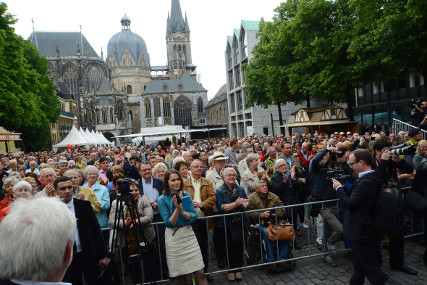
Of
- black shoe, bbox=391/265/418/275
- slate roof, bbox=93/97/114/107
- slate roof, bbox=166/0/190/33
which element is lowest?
black shoe, bbox=391/265/418/275

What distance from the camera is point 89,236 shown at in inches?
139

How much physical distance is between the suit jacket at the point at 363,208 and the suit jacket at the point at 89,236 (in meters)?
3.15

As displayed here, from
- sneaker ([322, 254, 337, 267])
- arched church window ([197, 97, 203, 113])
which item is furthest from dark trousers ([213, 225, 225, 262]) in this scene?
arched church window ([197, 97, 203, 113])

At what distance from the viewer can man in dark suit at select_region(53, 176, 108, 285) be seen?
352 centimetres

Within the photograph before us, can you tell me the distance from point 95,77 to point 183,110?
86.4 feet

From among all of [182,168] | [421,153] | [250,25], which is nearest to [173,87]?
[250,25]

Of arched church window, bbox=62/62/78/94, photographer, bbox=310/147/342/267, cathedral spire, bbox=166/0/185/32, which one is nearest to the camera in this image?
photographer, bbox=310/147/342/267

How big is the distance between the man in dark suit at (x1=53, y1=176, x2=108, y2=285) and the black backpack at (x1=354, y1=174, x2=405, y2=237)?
338 cm

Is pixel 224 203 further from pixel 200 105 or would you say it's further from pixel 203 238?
pixel 200 105

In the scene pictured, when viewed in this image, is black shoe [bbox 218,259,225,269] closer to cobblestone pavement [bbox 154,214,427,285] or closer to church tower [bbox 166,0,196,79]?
cobblestone pavement [bbox 154,214,427,285]

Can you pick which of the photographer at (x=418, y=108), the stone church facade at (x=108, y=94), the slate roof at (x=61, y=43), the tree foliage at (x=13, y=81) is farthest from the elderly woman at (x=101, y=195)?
the slate roof at (x=61, y=43)

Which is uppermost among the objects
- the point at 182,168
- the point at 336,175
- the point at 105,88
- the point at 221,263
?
the point at 105,88

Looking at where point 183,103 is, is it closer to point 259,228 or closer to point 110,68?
point 110,68

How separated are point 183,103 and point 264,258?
74703 millimetres
